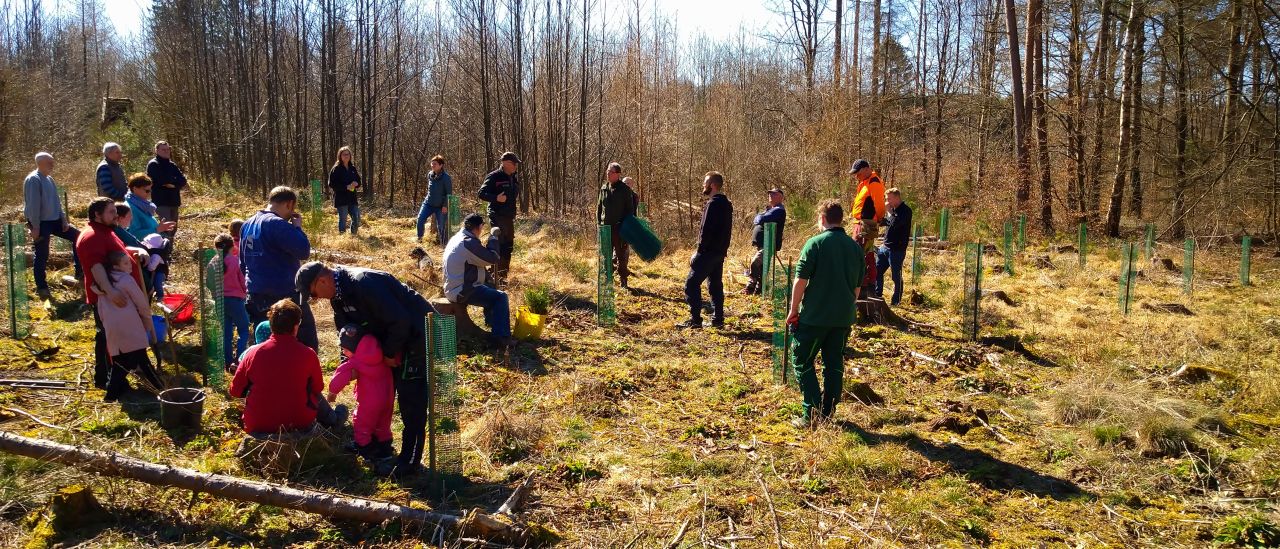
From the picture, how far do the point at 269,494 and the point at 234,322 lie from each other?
2.84 meters

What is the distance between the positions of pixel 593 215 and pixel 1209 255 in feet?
40.9

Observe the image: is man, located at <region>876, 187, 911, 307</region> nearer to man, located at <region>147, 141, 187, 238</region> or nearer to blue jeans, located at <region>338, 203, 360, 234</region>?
man, located at <region>147, 141, 187, 238</region>

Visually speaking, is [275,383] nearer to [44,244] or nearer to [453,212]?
[44,244]

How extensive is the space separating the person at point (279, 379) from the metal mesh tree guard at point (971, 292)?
654cm

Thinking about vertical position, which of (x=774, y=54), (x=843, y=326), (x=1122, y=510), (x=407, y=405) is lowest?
(x=1122, y=510)

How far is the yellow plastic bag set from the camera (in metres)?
8.09

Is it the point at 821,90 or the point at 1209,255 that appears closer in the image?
the point at 1209,255

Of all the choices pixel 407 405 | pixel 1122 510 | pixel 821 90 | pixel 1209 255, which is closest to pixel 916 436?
pixel 1122 510

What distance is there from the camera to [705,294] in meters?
11.2

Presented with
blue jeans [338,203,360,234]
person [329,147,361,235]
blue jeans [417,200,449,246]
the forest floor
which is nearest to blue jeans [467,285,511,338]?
the forest floor

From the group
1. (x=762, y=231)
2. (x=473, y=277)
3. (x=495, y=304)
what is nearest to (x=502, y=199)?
(x=473, y=277)

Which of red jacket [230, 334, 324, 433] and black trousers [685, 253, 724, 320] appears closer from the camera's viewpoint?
red jacket [230, 334, 324, 433]

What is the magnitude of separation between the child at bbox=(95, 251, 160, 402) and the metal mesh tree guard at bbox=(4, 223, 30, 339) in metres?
2.24

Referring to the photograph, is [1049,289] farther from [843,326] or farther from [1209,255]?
[843,326]
